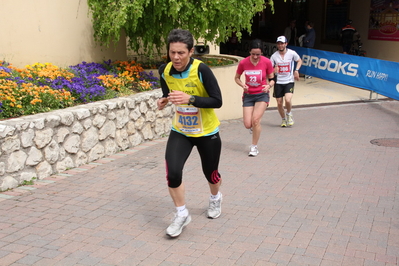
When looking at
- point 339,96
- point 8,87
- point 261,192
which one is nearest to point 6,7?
point 8,87

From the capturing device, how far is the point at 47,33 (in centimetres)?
849

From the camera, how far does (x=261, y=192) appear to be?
19.2 ft

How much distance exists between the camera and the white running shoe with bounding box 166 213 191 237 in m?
4.48

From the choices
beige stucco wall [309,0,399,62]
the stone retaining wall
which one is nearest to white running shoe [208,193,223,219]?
→ the stone retaining wall

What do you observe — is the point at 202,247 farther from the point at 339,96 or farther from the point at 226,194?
the point at 339,96

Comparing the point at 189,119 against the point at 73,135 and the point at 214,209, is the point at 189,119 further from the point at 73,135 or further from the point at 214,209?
the point at 73,135

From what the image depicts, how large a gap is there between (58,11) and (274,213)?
18.8 feet

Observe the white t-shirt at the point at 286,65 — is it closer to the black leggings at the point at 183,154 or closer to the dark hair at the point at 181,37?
the black leggings at the point at 183,154

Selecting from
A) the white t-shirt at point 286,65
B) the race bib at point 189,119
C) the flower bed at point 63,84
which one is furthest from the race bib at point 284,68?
the race bib at point 189,119

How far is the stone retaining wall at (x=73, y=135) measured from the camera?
5.77m

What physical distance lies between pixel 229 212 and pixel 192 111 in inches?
53.6

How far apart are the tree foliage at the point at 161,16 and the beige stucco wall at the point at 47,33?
0.93 feet

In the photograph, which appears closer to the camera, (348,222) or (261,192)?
(348,222)

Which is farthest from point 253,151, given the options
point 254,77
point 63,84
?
point 63,84
